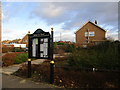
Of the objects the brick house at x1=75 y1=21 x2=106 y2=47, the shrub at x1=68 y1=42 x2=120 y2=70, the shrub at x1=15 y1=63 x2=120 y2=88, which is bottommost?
the shrub at x1=15 y1=63 x2=120 y2=88

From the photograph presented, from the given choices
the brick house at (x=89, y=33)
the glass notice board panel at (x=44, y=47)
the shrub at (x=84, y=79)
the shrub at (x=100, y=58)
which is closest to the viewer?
the shrub at (x=84, y=79)

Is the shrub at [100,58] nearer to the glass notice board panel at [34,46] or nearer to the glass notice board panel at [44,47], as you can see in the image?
the glass notice board panel at [44,47]

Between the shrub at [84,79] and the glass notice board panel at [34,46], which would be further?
the glass notice board panel at [34,46]

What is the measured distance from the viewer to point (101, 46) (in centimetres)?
569

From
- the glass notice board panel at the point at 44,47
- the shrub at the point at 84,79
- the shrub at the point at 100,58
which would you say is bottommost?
the shrub at the point at 84,79

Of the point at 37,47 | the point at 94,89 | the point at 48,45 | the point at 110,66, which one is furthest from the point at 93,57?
the point at 37,47

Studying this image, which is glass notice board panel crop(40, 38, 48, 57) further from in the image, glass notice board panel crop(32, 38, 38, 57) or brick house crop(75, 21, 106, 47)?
→ brick house crop(75, 21, 106, 47)

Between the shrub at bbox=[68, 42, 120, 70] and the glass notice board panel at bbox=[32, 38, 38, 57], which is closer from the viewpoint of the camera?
the shrub at bbox=[68, 42, 120, 70]

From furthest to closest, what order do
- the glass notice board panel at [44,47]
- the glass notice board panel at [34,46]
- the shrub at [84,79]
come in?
the glass notice board panel at [34,46] < the glass notice board panel at [44,47] < the shrub at [84,79]

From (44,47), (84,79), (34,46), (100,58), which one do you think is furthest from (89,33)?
(84,79)

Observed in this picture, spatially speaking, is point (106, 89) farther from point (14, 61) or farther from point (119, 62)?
point (14, 61)

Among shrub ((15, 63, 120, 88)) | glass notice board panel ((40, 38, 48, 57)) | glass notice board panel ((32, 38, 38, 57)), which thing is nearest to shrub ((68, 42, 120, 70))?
shrub ((15, 63, 120, 88))

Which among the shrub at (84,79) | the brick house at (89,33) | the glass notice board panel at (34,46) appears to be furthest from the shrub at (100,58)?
the brick house at (89,33)

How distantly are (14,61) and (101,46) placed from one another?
24.6 ft
